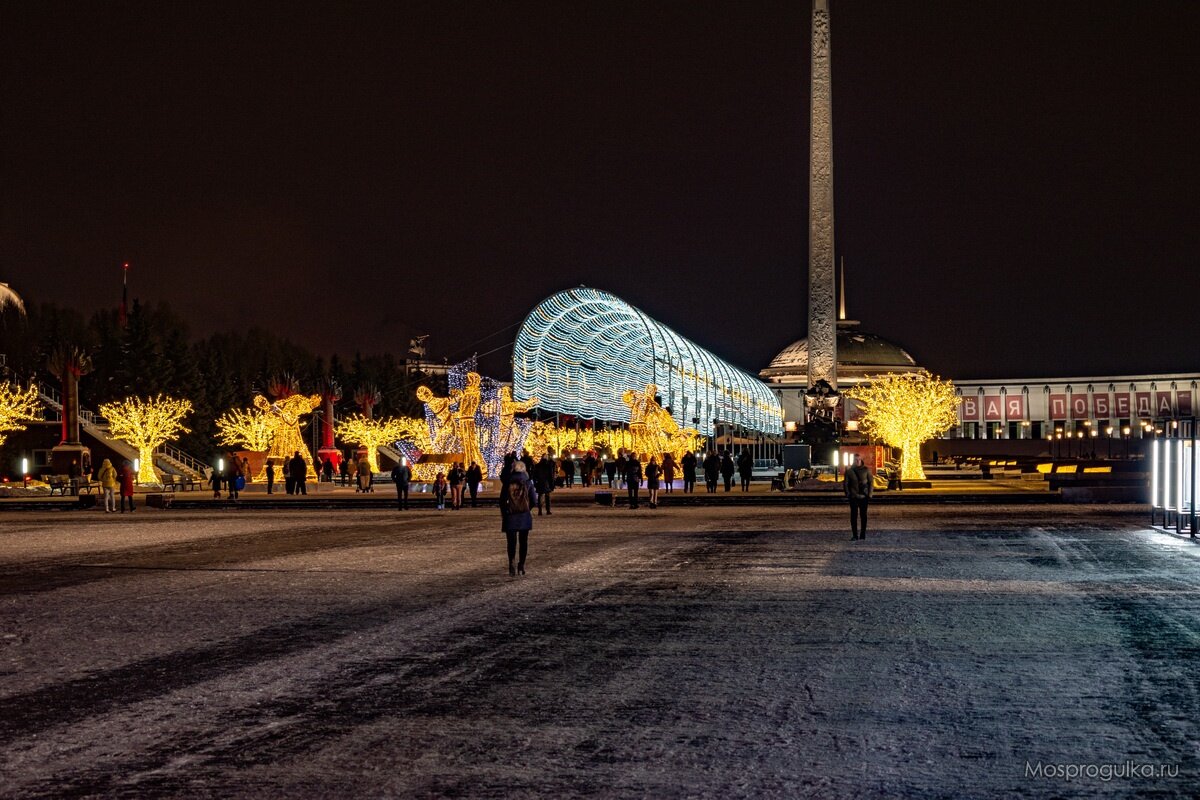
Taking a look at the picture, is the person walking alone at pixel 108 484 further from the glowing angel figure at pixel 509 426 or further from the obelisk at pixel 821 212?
the obelisk at pixel 821 212

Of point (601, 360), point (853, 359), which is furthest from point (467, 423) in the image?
point (853, 359)

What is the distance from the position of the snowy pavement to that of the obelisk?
4270cm

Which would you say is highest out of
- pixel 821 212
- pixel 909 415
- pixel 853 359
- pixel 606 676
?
pixel 821 212

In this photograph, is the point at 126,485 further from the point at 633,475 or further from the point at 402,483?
the point at 633,475

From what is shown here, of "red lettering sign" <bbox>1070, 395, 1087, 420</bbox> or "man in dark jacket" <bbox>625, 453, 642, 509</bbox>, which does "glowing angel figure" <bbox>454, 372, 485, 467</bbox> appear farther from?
"red lettering sign" <bbox>1070, 395, 1087, 420</bbox>

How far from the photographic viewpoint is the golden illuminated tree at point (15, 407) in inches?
2212

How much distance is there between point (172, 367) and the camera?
77438 mm

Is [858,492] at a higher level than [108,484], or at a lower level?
higher

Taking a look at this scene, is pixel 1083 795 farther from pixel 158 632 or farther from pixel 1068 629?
pixel 158 632

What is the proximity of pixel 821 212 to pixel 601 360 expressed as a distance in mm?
21623

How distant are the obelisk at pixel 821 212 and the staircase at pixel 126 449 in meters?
27.2

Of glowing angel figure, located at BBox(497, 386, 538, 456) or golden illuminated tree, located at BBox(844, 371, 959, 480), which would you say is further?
golden illuminated tree, located at BBox(844, 371, 959, 480)

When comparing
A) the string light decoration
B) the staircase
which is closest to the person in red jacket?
the string light decoration

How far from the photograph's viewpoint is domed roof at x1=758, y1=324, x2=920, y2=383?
501 feet
